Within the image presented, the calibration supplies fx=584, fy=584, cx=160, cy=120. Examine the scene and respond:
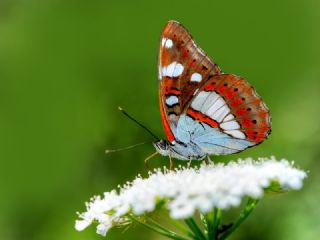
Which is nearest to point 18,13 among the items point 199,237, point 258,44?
point 258,44

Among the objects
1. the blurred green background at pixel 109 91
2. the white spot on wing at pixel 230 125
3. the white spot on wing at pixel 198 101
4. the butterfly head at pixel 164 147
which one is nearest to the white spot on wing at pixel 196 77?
the white spot on wing at pixel 198 101

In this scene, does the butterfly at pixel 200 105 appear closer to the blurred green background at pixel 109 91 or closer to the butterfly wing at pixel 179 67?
the butterfly wing at pixel 179 67

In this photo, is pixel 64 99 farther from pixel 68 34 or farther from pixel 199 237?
pixel 199 237

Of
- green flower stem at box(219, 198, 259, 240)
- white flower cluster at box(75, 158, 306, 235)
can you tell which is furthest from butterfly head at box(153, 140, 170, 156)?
green flower stem at box(219, 198, 259, 240)

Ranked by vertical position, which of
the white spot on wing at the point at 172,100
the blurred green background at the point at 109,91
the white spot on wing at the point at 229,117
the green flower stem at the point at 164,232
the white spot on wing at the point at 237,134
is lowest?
the green flower stem at the point at 164,232

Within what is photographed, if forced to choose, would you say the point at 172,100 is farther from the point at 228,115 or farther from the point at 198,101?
the point at 228,115

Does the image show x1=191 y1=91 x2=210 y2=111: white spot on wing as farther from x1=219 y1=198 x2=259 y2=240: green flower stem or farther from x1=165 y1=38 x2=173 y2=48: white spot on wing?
x1=219 y1=198 x2=259 y2=240: green flower stem
